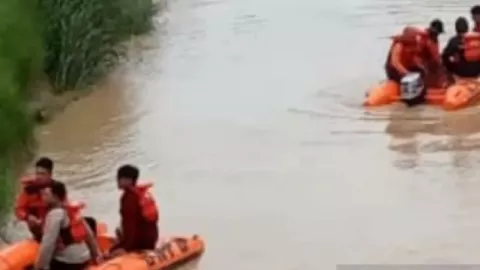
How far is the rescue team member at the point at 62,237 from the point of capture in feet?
27.9

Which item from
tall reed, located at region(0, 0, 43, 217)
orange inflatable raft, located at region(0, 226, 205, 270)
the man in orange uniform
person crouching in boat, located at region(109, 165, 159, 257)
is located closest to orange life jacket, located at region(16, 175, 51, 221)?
the man in orange uniform

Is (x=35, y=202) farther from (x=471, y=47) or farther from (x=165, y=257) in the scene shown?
(x=471, y=47)

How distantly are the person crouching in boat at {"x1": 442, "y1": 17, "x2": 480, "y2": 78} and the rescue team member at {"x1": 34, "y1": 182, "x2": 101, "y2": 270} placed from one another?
5.64 metres

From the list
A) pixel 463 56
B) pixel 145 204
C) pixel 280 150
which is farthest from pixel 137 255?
pixel 463 56

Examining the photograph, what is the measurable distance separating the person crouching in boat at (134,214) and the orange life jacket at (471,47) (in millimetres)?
5183

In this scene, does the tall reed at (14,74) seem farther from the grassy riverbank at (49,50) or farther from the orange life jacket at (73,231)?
the orange life jacket at (73,231)

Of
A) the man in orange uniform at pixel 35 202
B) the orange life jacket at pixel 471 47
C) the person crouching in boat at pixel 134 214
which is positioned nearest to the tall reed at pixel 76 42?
the orange life jacket at pixel 471 47

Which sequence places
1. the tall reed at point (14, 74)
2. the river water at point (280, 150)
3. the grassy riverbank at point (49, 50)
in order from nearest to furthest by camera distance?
the river water at point (280, 150) → the tall reed at point (14, 74) → the grassy riverbank at point (49, 50)

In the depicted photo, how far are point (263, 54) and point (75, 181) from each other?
5.51 metres

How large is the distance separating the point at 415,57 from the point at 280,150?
1.79m

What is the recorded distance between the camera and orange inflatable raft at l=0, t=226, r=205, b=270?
8789 mm

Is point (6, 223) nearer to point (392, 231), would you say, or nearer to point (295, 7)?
point (392, 231)

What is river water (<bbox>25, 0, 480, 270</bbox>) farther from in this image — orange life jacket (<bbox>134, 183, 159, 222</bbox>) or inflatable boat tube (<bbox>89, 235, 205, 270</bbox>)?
orange life jacket (<bbox>134, 183, 159, 222</bbox>)

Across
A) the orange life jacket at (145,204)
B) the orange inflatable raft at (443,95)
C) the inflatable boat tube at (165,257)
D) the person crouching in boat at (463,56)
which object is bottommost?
the inflatable boat tube at (165,257)
